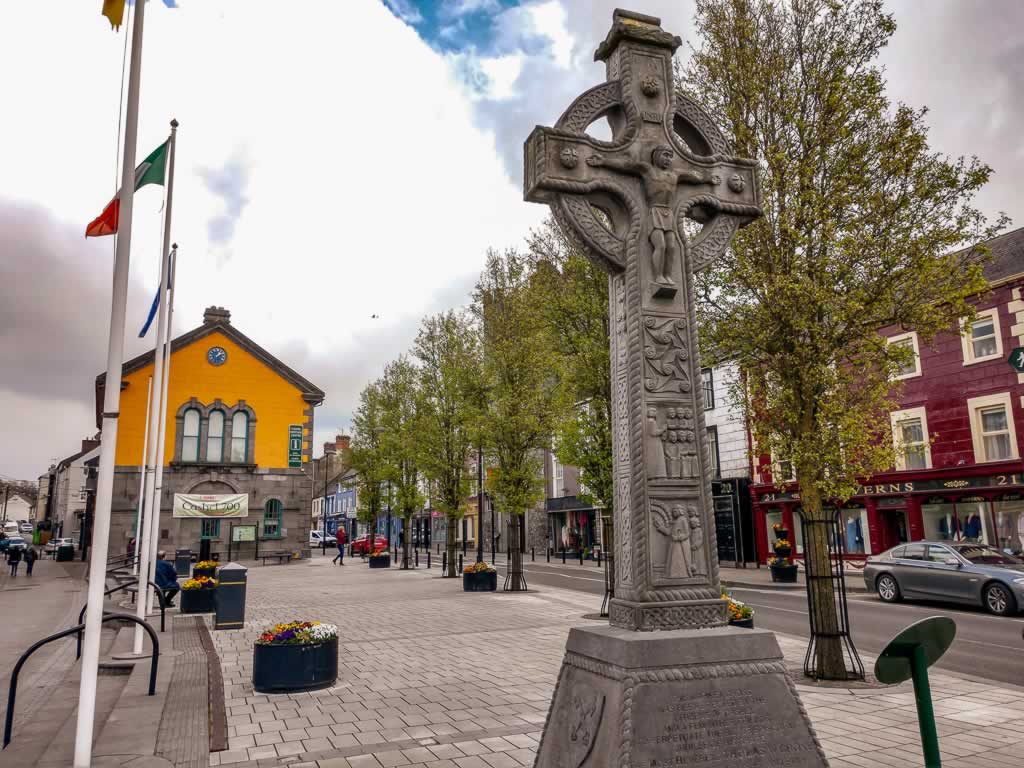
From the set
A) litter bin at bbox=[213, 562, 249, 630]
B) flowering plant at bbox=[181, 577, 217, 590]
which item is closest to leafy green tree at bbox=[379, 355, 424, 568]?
flowering plant at bbox=[181, 577, 217, 590]

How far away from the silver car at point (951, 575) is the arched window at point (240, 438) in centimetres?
3238

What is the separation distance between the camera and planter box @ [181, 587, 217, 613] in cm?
1748

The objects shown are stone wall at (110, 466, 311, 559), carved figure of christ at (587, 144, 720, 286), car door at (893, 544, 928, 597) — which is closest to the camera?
carved figure of christ at (587, 144, 720, 286)

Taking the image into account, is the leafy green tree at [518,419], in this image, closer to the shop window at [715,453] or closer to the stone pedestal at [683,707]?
the shop window at [715,453]

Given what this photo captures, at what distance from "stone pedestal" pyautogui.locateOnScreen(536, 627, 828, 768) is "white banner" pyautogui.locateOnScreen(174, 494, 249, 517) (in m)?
37.8

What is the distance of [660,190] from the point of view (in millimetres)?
5504

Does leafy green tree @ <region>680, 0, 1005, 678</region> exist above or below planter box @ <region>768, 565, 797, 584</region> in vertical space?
above

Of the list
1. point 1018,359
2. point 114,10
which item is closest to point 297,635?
point 114,10

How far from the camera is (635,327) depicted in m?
5.10

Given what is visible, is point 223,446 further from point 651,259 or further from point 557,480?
point 651,259

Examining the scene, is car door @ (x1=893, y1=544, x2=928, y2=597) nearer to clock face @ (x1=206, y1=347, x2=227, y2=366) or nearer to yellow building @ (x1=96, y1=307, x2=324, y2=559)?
yellow building @ (x1=96, y1=307, x2=324, y2=559)

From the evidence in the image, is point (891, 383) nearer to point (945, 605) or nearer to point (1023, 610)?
point (1023, 610)

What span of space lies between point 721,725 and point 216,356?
41.1 meters

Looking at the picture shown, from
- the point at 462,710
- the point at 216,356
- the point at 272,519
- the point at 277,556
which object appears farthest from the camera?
the point at 216,356
